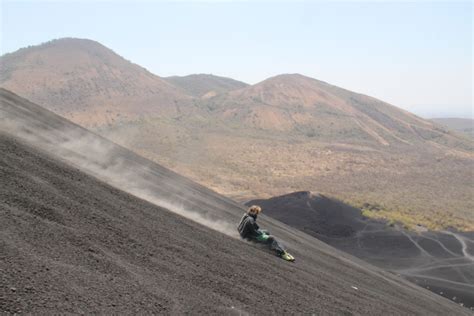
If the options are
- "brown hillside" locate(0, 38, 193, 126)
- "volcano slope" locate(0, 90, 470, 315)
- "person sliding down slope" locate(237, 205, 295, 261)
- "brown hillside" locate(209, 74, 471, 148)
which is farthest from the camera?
"brown hillside" locate(209, 74, 471, 148)

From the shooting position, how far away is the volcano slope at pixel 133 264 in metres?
6.24

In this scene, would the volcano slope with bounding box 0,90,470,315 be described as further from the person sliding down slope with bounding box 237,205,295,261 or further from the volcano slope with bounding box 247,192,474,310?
the volcano slope with bounding box 247,192,474,310

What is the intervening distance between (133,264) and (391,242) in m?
27.0

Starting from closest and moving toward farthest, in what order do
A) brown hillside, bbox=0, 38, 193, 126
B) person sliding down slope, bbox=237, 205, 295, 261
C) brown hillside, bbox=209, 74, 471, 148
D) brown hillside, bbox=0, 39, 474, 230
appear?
person sliding down slope, bbox=237, 205, 295, 261
brown hillside, bbox=0, 39, 474, 230
brown hillside, bbox=0, 38, 193, 126
brown hillside, bbox=209, 74, 471, 148

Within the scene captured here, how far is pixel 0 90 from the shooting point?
74.6ft

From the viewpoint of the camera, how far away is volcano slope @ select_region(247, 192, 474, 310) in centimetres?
2391

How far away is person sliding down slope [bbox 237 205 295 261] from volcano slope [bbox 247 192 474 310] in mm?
12503

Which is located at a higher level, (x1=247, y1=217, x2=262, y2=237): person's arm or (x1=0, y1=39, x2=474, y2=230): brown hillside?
(x1=0, y1=39, x2=474, y2=230): brown hillside

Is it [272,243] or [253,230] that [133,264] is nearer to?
[272,243]

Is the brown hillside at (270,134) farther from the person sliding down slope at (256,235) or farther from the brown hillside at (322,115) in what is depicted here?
the person sliding down slope at (256,235)

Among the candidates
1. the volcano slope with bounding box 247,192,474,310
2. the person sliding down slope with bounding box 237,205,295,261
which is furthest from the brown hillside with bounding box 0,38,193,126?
the person sliding down slope with bounding box 237,205,295,261

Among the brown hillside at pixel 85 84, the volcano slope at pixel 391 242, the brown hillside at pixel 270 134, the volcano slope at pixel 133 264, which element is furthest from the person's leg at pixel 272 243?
the brown hillside at pixel 85 84

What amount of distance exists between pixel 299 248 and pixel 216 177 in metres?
44.2

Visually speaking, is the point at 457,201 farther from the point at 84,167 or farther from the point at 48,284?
the point at 48,284
